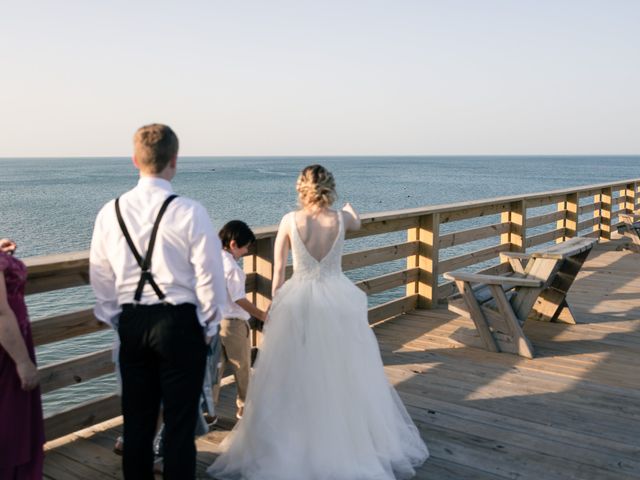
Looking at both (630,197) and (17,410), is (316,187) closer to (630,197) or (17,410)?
(17,410)

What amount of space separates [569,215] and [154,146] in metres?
9.84

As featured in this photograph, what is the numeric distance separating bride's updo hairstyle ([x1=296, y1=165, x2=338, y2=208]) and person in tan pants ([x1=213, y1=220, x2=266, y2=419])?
1.16 ft

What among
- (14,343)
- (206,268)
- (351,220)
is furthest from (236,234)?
(14,343)

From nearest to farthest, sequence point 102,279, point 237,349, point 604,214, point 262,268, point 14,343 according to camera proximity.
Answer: point 14,343
point 102,279
point 237,349
point 262,268
point 604,214

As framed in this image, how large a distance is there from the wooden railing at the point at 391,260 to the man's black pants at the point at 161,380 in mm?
955

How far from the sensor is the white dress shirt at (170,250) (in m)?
2.58

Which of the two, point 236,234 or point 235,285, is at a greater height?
point 236,234

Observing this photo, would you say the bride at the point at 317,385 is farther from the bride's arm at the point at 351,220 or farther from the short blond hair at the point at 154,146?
→ the short blond hair at the point at 154,146

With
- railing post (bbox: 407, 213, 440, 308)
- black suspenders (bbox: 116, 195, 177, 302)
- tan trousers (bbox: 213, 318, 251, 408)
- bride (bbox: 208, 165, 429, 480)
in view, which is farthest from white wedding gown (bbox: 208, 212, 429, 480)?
railing post (bbox: 407, 213, 440, 308)

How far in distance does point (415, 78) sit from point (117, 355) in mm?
63939

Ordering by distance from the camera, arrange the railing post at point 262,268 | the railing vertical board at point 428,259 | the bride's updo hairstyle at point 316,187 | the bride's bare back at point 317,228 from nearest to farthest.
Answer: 1. the bride's updo hairstyle at point 316,187
2. the bride's bare back at point 317,228
3. the railing post at point 262,268
4. the railing vertical board at point 428,259

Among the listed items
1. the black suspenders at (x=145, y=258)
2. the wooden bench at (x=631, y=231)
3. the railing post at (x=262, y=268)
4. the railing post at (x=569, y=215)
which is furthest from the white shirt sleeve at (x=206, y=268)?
the wooden bench at (x=631, y=231)

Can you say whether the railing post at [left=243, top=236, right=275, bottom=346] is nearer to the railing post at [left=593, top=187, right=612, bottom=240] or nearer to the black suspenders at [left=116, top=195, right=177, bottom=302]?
the black suspenders at [left=116, top=195, right=177, bottom=302]

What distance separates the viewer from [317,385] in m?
3.49
